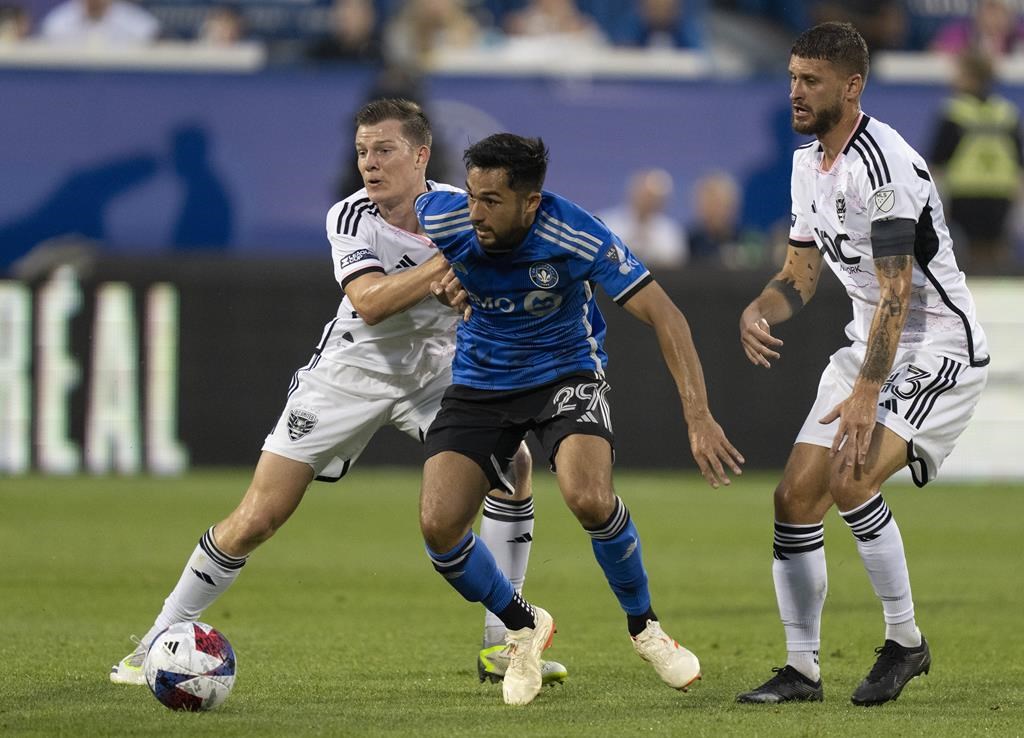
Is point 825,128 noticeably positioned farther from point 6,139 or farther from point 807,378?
point 6,139

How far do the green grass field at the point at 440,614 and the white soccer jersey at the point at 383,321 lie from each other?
1.25 m

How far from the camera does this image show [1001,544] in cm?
1195

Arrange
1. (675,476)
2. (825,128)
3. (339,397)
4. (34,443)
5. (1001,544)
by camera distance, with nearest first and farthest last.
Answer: (825,128), (339,397), (1001,544), (34,443), (675,476)

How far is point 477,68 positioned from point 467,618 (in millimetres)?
9534

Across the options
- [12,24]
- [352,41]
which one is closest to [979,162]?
[352,41]

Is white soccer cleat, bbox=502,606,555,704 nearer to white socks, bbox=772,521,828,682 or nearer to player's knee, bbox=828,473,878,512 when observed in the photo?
white socks, bbox=772,521,828,682

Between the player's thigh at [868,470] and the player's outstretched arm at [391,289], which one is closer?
the player's thigh at [868,470]

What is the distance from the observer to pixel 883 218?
637cm

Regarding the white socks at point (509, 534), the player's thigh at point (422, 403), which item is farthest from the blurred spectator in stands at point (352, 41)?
the white socks at point (509, 534)

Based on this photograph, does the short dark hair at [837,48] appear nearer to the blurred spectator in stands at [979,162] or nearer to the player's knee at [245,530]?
the player's knee at [245,530]

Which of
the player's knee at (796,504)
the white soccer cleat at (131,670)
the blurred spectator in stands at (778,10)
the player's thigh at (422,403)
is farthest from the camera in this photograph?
the blurred spectator in stands at (778,10)

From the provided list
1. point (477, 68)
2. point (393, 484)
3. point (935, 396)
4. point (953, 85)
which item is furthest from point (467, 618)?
point (953, 85)

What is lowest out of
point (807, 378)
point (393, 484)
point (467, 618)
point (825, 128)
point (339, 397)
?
point (393, 484)

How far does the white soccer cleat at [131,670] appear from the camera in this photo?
6887 millimetres
